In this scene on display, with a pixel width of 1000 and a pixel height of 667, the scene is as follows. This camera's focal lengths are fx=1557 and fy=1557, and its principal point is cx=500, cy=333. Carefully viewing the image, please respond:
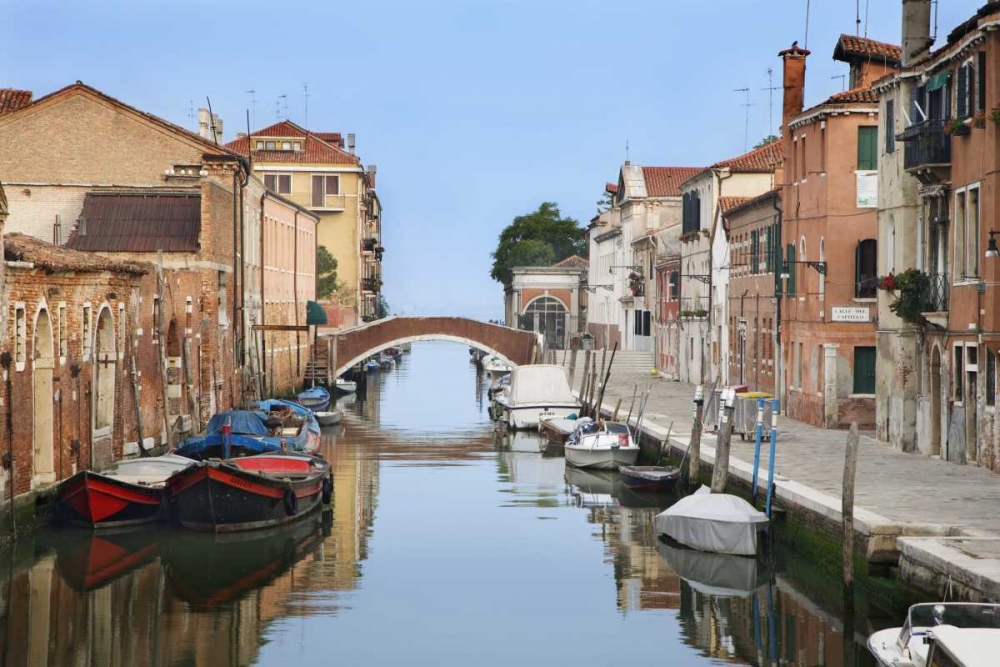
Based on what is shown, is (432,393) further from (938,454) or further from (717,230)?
(938,454)

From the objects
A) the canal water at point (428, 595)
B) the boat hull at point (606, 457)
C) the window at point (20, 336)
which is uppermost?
the window at point (20, 336)

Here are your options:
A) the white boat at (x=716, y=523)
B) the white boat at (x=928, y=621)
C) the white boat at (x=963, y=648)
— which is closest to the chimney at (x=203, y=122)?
the white boat at (x=716, y=523)

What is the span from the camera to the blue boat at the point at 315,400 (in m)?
48.6

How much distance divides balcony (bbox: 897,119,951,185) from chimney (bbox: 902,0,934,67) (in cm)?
247

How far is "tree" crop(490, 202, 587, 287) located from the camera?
108 m

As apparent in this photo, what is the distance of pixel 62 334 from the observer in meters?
24.1

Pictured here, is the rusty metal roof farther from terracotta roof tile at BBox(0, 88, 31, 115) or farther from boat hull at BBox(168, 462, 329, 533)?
boat hull at BBox(168, 462, 329, 533)

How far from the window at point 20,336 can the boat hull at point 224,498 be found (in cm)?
313

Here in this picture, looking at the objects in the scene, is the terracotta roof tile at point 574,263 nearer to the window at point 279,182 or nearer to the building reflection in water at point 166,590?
the window at point 279,182

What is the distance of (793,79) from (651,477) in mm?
11618

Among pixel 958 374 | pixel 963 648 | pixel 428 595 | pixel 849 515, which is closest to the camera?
pixel 963 648

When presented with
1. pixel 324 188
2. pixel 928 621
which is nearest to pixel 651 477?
pixel 928 621

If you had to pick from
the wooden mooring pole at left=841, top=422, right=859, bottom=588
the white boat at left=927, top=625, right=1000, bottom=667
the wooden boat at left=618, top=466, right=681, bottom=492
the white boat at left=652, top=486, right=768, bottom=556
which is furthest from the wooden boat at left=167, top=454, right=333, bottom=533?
the white boat at left=927, top=625, right=1000, bottom=667

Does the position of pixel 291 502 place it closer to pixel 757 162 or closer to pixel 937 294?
pixel 937 294
